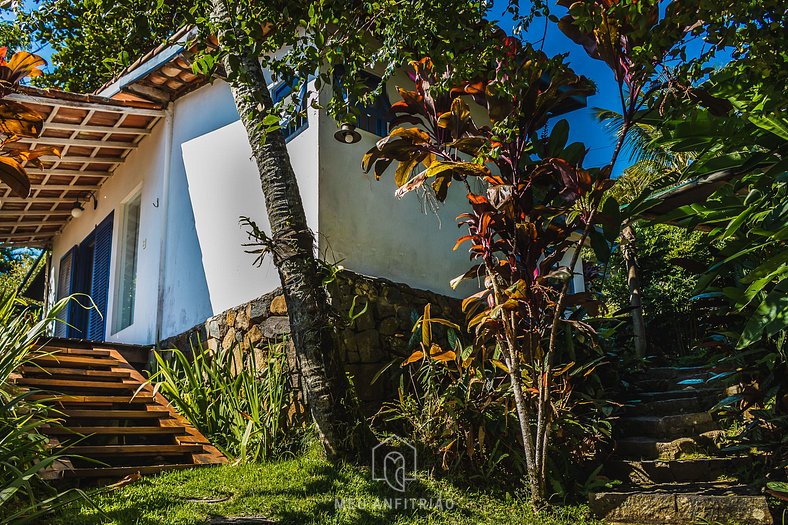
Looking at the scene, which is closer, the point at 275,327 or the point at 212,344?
the point at 275,327

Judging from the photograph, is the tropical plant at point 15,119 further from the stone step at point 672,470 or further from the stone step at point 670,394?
the stone step at point 670,394

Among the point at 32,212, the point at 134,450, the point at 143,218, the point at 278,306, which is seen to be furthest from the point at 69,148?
the point at 134,450

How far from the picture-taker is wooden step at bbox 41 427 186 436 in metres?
5.21

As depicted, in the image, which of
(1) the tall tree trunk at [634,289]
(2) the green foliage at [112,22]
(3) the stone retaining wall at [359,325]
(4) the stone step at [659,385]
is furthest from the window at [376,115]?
(1) the tall tree trunk at [634,289]

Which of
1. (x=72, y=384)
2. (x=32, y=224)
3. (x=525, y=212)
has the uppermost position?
(x=32, y=224)

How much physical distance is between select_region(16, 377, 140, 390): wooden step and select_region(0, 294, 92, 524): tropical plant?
124cm

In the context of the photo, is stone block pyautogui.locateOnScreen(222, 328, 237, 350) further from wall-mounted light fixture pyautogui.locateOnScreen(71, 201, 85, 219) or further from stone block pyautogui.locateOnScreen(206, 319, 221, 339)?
wall-mounted light fixture pyautogui.locateOnScreen(71, 201, 85, 219)

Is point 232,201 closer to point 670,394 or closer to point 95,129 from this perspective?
point 95,129

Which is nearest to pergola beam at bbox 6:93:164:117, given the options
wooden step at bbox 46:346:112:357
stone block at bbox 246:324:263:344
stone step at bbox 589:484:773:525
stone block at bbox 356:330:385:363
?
wooden step at bbox 46:346:112:357

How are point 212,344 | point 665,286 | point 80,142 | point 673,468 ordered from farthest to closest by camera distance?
point 665,286 → point 80,142 → point 212,344 → point 673,468

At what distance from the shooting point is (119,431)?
550 centimetres

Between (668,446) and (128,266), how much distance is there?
7.63 meters

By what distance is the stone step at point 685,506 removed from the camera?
3.90m

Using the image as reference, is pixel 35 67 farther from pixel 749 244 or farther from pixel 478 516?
pixel 749 244
